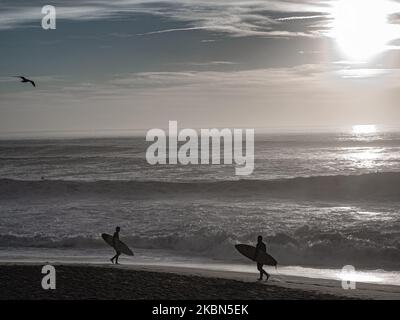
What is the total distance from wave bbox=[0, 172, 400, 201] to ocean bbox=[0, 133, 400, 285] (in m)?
0.08

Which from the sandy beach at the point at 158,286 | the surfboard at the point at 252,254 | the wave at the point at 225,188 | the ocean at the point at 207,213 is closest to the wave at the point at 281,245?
the ocean at the point at 207,213

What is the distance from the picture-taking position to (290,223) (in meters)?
26.2

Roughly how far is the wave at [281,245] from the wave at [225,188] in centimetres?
1480

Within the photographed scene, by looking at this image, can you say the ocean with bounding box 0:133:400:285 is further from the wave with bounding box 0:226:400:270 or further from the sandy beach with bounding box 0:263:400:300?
the sandy beach with bounding box 0:263:400:300

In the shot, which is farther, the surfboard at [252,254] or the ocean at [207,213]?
the ocean at [207,213]

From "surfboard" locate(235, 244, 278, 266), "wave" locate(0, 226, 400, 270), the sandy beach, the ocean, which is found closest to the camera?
the sandy beach

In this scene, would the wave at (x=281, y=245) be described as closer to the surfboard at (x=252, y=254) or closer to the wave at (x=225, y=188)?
the surfboard at (x=252, y=254)

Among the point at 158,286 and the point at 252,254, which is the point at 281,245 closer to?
the point at 252,254

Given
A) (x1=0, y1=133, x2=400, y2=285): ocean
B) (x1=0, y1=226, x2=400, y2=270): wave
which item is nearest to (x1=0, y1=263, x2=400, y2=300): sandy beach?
(x1=0, y1=133, x2=400, y2=285): ocean

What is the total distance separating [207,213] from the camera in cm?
3053

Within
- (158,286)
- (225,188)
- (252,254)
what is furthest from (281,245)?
(225,188)

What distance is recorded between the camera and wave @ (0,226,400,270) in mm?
20328

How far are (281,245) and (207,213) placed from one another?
28.9 ft

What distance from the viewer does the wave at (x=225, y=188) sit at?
39.0m
